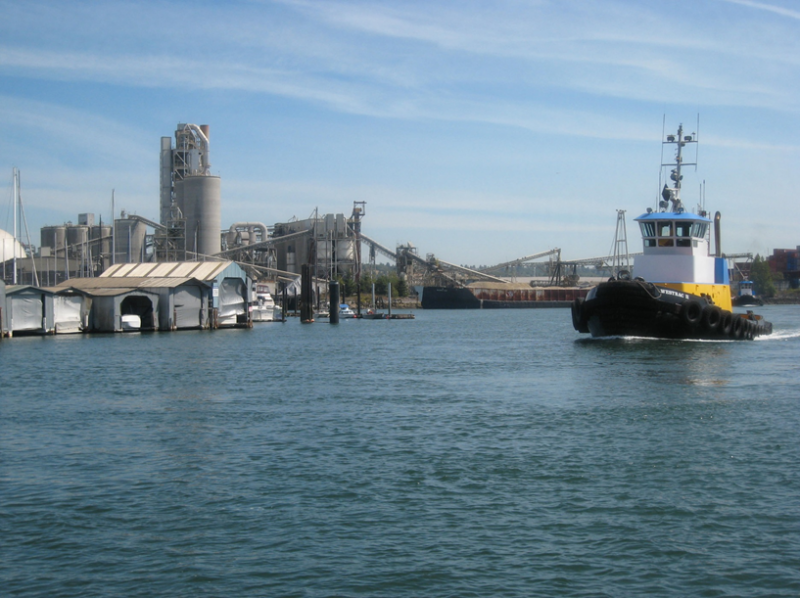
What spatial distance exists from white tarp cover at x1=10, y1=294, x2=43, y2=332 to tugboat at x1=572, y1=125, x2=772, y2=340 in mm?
37846

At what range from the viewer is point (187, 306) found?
6750cm

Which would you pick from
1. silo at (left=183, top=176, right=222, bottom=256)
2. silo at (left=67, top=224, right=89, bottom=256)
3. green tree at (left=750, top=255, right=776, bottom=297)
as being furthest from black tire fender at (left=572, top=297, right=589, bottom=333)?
green tree at (left=750, top=255, right=776, bottom=297)

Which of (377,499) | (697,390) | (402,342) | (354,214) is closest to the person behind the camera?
(377,499)

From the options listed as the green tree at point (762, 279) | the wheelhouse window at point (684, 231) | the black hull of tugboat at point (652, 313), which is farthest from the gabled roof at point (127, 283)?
the green tree at point (762, 279)

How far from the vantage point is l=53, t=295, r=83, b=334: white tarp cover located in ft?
199

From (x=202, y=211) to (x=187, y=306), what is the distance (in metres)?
52.9

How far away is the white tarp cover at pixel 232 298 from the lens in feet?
241

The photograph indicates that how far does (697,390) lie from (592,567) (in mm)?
18326

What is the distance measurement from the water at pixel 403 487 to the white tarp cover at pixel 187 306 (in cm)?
3515

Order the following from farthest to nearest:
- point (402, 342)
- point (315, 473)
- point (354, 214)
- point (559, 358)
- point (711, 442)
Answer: point (354, 214) < point (402, 342) < point (559, 358) < point (711, 442) < point (315, 473)

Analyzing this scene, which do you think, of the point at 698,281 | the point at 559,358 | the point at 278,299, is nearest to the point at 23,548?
the point at 559,358

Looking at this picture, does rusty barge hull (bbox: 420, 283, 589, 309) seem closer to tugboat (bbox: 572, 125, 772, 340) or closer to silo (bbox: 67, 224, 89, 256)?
silo (bbox: 67, 224, 89, 256)

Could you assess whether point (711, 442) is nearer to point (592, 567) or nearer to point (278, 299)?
point (592, 567)

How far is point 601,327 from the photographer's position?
4638cm
